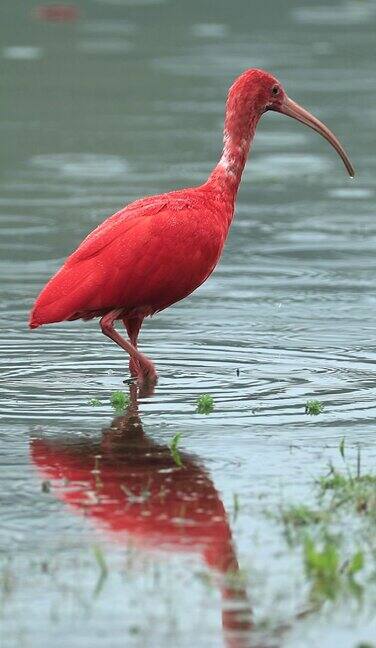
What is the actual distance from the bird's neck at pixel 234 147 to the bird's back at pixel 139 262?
0.40m

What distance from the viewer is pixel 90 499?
274 inches

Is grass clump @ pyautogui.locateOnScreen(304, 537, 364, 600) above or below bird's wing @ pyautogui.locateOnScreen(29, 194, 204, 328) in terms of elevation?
above

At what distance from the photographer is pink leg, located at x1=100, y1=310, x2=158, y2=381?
363 inches

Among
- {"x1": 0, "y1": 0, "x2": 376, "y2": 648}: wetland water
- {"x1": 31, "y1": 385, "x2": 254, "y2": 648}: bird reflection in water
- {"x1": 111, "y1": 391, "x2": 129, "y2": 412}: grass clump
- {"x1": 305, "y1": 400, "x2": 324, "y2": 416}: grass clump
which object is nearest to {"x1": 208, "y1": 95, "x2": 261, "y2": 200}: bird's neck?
{"x1": 0, "y1": 0, "x2": 376, "y2": 648}: wetland water

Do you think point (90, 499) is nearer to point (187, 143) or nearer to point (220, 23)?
point (187, 143)

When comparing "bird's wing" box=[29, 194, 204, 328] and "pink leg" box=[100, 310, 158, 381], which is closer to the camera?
"bird's wing" box=[29, 194, 204, 328]

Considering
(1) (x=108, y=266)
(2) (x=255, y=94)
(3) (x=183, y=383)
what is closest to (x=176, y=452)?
(1) (x=108, y=266)

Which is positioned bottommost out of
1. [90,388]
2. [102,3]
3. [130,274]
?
[102,3]

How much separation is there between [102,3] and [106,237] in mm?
24057

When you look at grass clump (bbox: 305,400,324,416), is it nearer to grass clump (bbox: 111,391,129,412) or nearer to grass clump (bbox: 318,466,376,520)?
grass clump (bbox: 111,391,129,412)

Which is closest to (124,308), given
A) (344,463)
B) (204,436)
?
(204,436)

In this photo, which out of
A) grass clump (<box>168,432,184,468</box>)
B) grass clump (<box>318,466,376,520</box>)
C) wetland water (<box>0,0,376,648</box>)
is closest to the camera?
wetland water (<box>0,0,376,648</box>)

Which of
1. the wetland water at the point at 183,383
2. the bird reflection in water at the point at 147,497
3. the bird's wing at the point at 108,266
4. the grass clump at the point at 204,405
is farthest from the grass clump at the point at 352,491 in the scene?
the bird's wing at the point at 108,266

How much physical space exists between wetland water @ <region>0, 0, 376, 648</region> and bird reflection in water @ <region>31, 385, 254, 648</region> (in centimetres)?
1
